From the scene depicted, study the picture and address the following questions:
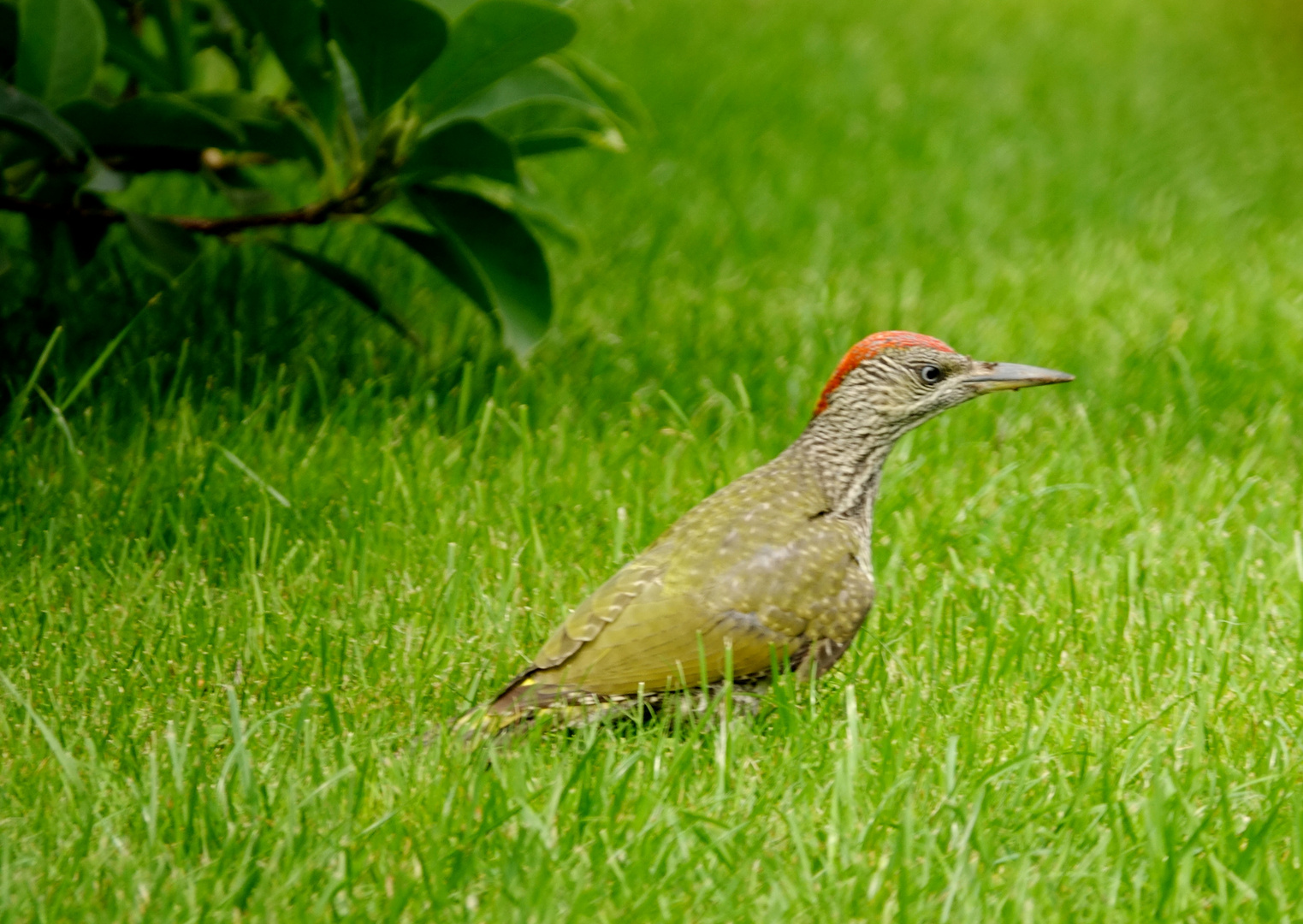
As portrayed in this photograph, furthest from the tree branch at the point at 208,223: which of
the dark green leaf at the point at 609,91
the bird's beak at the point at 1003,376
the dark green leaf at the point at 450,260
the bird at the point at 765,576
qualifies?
the bird's beak at the point at 1003,376

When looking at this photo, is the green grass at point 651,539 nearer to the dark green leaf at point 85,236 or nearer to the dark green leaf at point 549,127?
the dark green leaf at point 85,236

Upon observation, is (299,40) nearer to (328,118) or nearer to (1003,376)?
(328,118)

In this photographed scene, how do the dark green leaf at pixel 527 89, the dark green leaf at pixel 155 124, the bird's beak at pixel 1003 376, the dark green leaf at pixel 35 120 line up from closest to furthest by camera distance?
the bird's beak at pixel 1003 376 → the dark green leaf at pixel 35 120 → the dark green leaf at pixel 155 124 → the dark green leaf at pixel 527 89

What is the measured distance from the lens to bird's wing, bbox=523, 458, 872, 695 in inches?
132

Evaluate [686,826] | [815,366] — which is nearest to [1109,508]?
[815,366]

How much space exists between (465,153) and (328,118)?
438 millimetres

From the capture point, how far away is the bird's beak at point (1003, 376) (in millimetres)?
3877

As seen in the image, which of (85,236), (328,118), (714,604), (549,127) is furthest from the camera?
(549,127)

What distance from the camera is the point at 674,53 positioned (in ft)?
32.5

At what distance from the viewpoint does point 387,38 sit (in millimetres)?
4387

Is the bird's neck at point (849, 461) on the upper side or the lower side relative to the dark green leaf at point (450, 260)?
lower

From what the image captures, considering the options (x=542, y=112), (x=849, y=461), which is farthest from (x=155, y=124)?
(x=849, y=461)

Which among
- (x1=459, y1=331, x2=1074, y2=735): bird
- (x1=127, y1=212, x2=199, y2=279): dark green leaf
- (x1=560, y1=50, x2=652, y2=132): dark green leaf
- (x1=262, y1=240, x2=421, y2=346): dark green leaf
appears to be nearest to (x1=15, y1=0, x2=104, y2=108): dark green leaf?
(x1=127, y1=212, x2=199, y2=279): dark green leaf

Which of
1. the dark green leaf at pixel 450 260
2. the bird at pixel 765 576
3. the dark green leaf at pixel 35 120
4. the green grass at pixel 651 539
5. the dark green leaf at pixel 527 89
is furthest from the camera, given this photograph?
the dark green leaf at pixel 450 260
